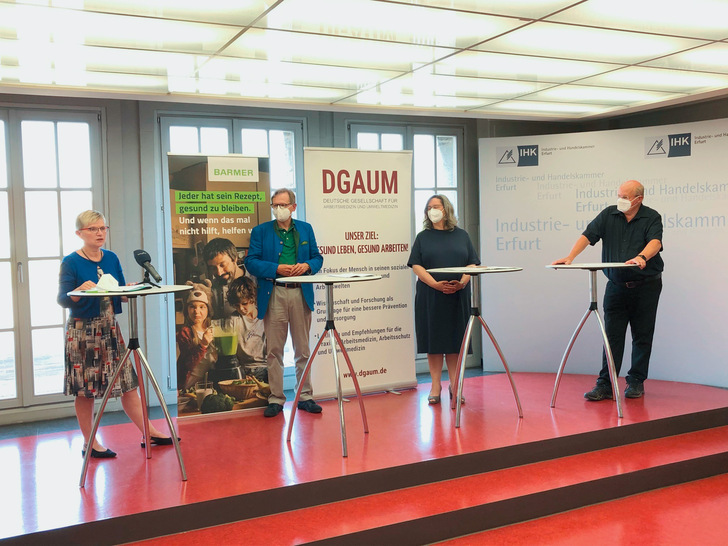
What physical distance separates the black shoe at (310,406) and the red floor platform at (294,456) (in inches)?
4.5

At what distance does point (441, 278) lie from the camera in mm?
5250

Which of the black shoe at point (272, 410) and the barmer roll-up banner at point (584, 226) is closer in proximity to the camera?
the black shoe at point (272, 410)

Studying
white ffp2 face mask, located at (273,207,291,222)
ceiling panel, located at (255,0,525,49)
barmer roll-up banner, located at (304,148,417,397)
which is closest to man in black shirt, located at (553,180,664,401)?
barmer roll-up banner, located at (304,148,417,397)

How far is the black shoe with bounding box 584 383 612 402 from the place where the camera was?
5.22 m

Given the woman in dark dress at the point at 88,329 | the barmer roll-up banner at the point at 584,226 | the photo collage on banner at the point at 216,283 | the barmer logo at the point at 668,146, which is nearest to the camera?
the woman in dark dress at the point at 88,329

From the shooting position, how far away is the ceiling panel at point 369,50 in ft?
11.7

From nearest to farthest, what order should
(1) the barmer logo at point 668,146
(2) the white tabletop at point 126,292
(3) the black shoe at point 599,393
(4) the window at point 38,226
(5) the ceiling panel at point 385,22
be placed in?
(2) the white tabletop at point 126,292 → (5) the ceiling panel at point 385,22 → (3) the black shoe at point 599,393 → (4) the window at point 38,226 → (1) the barmer logo at point 668,146

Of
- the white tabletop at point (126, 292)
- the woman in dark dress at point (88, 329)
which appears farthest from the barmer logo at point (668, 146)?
the woman in dark dress at point (88, 329)

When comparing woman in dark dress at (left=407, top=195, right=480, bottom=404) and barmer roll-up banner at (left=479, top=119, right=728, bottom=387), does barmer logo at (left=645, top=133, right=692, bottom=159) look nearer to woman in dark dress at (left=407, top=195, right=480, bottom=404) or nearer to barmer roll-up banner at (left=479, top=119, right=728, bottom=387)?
barmer roll-up banner at (left=479, top=119, right=728, bottom=387)

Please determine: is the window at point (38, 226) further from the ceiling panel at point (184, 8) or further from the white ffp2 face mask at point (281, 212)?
the ceiling panel at point (184, 8)

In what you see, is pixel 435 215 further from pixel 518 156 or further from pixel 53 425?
pixel 53 425

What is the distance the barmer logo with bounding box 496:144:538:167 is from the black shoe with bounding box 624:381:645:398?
239 centimetres

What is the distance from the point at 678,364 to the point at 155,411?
476cm

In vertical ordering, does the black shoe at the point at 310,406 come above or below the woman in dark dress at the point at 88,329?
below
